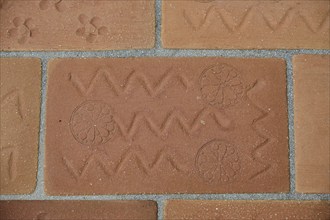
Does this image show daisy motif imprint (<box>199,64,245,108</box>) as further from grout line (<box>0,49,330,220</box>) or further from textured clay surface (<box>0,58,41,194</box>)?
textured clay surface (<box>0,58,41,194</box>)

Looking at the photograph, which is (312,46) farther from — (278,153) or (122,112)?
(122,112)

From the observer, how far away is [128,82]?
971mm

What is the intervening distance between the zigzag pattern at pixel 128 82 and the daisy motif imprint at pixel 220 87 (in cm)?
5

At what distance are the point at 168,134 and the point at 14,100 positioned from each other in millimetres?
385

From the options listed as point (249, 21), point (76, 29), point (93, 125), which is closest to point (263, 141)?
point (249, 21)

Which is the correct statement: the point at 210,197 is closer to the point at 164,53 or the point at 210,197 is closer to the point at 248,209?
the point at 248,209

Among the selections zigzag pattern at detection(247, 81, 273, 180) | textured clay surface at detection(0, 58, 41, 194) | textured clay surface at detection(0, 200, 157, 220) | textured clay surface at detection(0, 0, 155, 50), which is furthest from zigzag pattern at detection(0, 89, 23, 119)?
zigzag pattern at detection(247, 81, 273, 180)

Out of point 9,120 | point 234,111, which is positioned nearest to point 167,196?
point 234,111

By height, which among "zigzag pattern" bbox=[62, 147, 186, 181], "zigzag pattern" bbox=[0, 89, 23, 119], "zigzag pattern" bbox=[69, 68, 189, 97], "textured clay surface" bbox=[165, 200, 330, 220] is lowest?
"textured clay surface" bbox=[165, 200, 330, 220]

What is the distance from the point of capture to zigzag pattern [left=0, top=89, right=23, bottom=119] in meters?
0.97

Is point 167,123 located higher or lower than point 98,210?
higher

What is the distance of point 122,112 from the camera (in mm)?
963

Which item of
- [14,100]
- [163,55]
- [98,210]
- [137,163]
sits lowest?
[98,210]

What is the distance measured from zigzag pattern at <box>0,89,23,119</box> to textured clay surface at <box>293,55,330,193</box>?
0.67 metres
